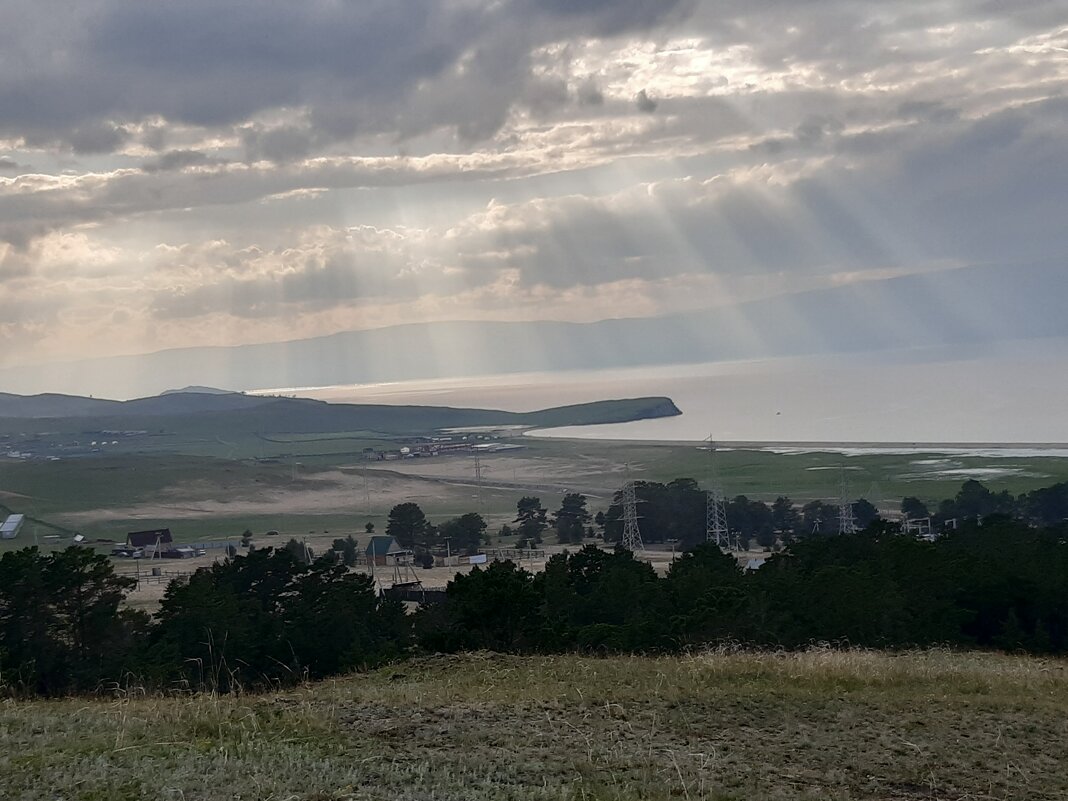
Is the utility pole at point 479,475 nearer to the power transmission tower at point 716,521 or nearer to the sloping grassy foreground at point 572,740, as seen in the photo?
the power transmission tower at point 716,521

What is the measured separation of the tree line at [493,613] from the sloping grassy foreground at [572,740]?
16.7ft

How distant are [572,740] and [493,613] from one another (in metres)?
7.40

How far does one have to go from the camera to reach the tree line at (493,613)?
16.2 meters

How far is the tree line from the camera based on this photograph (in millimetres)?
16156

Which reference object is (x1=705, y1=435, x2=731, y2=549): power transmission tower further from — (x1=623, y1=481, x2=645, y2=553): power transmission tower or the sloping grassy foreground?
the sloping grassy foreground

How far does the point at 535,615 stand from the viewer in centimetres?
1546

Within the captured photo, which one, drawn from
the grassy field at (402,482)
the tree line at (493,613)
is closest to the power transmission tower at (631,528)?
the grassy field at (402,482)

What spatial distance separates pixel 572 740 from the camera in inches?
299

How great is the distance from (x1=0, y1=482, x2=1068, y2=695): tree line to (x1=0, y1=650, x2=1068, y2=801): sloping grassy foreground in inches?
201

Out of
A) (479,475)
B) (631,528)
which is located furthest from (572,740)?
(479,475)

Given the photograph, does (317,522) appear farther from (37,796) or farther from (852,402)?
(852,402)

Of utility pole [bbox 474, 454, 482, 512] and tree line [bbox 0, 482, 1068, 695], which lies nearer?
tree line [bbox 0, 482, 1068, 695]

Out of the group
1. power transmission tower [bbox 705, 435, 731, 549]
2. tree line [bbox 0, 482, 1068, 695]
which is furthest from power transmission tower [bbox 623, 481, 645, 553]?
tree line [bbox 0, 482, 1068, 695]

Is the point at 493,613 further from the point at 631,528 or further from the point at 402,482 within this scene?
the point at 402,482
